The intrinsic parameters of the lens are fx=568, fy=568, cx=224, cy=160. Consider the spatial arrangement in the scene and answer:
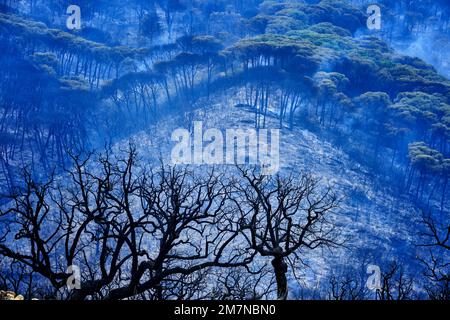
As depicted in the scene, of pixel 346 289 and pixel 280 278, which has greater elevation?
pixel 280 278

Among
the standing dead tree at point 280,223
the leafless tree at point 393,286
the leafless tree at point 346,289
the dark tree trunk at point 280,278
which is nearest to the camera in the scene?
the dark tree trunk at point 280,278

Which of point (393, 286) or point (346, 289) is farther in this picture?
point (393, 286)

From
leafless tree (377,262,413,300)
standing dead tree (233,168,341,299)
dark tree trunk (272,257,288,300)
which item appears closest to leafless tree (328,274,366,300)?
leafless tree (377,262,413,300)

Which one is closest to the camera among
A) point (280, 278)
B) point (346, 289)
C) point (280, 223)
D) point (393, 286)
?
point (280, 278)

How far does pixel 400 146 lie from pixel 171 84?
15713 mm

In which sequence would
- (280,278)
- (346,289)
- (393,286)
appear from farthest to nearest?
(393,286) < (346,289) < (280,278)

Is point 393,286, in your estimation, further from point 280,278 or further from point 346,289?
point 280,278

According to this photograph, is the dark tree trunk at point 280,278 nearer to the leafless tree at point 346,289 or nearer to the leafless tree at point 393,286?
the leafless tree at point 393,286

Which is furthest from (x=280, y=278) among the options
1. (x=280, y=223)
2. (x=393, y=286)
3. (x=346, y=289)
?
(x=393, y=286)

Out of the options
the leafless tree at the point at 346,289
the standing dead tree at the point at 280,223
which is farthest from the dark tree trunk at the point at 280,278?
the leafless tree at the point at 346,289

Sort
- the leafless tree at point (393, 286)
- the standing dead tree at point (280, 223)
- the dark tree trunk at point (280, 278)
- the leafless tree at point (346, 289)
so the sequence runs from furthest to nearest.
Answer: the leafless tree at point (346, 289), the leafless tree at point (393, 286), the standing dead tree at point (280, 223), the dark tree trunk at point (280, 278)

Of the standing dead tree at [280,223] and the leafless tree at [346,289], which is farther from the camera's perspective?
the leafless tree at [346,289]

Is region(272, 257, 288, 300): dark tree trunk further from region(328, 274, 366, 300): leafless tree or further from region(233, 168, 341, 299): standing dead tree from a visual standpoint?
region(328, 274, 366, 300): leafless tree
